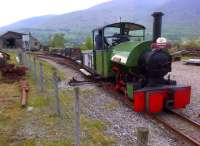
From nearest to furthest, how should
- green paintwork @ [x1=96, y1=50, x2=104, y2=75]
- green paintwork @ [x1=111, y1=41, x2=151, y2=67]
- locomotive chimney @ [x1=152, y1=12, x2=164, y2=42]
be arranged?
locomotive chimney @ [x1=152, y1=12, x2=164, y2=42]
green paintwork @ [x1=111, y1=41, x2=151, y2=67]
green paintwork @ [x1=96, y1=50, x2=104, y2=75]

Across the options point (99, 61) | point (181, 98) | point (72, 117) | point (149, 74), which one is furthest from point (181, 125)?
point (99, 61)

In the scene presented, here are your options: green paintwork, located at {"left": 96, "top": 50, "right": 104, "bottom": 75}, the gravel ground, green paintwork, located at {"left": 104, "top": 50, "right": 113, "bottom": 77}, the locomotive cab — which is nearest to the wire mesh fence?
green paintwork, located at {"left": 96, "top": 50, "right": 104, "bottom": 75}

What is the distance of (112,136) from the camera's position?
7281 millimetres

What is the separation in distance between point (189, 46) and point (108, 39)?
78.1 ft

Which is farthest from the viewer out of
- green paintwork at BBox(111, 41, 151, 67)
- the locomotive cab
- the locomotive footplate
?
the locomotive cab

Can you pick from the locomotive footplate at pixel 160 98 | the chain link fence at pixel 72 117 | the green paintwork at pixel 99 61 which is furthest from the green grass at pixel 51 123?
the green paintwork at pixel 99 61

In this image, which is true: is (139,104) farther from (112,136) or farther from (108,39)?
(108,39)

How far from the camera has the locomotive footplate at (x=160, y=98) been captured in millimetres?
9008

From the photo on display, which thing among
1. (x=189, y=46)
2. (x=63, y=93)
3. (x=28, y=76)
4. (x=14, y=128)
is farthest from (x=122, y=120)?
(x=189, y=46)

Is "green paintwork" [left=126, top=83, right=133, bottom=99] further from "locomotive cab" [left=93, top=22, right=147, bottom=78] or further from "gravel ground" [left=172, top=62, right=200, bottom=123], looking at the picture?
"locomotive cab" [left=93, top=22, right=147, bottom=78]

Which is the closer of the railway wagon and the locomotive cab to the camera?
the railway wagon

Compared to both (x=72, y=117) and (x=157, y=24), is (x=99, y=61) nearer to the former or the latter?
(x=157, y=24)

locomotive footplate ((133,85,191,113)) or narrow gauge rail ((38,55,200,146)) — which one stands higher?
locomotive footplate ((133,85,191,113))

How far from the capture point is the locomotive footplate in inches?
355
